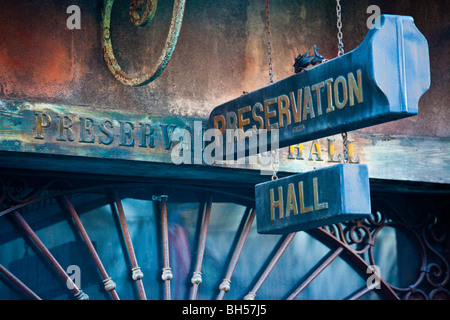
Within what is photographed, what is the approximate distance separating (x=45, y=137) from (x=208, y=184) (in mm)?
1375

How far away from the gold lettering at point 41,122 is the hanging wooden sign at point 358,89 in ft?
4.11

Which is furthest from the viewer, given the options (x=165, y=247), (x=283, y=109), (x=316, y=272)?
(x=316, y=272)

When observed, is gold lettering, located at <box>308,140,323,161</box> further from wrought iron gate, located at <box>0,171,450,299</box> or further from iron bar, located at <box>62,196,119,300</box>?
iron bar, located at <box>62,196,119,300</box>

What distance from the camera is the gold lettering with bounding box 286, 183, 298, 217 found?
4.04 m

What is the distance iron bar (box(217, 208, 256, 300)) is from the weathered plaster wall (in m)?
0.88

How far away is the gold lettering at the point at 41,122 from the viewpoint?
4539mm

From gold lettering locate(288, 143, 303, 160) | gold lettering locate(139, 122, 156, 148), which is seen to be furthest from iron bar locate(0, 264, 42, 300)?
gold lettering locate(288, 143, 303, 160)

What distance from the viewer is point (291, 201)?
160 inches

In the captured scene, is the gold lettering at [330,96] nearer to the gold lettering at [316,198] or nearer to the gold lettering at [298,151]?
the gold lettering at [316,198]

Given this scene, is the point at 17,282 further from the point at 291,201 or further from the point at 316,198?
the point at 316,198

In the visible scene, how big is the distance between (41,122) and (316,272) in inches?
91.6

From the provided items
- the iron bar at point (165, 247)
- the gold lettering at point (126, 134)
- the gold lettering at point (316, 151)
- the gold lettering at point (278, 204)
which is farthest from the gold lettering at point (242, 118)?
the iron bar at point (165, 247)

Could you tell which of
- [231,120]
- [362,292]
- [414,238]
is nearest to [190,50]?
[231,120]
